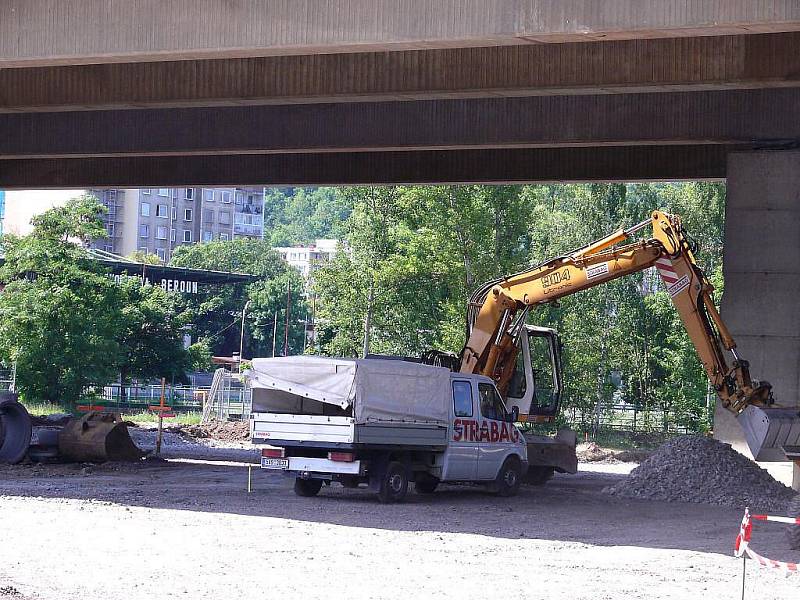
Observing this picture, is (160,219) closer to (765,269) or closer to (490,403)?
(765,269)

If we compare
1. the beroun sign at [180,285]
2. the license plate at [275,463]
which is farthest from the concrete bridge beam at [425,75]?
the beroun sign at [180,285]

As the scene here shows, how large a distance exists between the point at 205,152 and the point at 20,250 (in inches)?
1225

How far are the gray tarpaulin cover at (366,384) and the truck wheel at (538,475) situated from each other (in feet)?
16.3

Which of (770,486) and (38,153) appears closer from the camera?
(770,486)

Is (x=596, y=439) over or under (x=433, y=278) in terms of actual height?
under

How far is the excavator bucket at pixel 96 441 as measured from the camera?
26.0 metres

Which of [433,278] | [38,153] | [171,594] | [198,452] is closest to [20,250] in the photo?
[433,278]

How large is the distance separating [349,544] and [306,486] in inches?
236

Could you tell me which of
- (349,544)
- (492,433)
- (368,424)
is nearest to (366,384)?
Result: (368,424)

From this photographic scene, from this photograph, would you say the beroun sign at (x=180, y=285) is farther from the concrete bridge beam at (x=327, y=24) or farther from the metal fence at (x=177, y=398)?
the concrete bridge beam at (x=327, y=24)

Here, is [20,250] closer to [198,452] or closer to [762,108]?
[198,452]

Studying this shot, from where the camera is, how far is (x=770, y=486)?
21828 millimetres

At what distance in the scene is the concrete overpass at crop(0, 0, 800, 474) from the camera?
15.3m

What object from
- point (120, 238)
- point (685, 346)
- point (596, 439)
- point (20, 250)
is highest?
point (120, 238)
